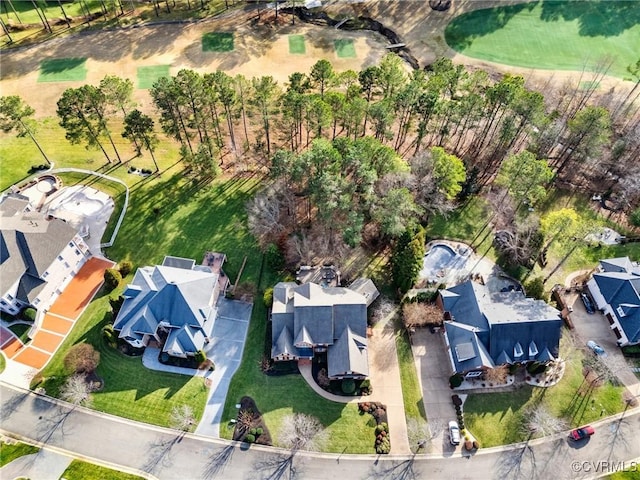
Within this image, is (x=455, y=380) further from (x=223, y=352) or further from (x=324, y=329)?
(x=223, y=352)

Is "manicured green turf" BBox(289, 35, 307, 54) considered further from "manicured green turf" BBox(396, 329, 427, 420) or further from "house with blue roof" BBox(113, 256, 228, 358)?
"manicured green turf" BBox(396, 329, 427, 420)

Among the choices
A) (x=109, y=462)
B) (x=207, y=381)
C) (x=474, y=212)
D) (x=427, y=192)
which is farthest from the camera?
(x=474, y=212)

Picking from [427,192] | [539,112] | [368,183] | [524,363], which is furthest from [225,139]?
[524,363]

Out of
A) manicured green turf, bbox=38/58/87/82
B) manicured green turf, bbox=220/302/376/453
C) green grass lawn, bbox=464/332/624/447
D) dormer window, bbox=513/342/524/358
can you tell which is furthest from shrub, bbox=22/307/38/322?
dormer window, bbox=513/342/524/358

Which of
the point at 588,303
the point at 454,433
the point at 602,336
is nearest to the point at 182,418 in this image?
the point at 454,433

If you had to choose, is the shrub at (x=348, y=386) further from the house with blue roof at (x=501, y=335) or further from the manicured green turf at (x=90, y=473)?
the manicured green turf at (x=90, y=473)

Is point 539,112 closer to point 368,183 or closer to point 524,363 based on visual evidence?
point 368,183
